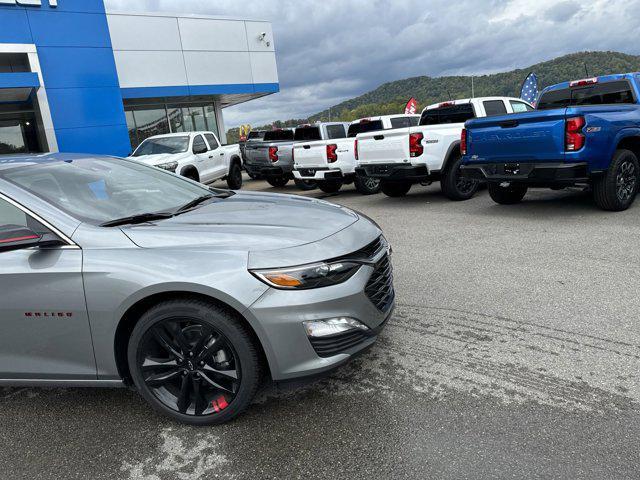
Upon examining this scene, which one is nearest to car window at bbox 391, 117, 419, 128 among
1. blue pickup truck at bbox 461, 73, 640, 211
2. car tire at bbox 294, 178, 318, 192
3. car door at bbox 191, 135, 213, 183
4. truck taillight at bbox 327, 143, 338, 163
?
truck taillight at bbox 327, 143, 338, 163

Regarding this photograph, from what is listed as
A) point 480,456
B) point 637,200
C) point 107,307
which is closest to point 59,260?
point 107,307

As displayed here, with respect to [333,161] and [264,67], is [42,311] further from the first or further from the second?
[264,67]

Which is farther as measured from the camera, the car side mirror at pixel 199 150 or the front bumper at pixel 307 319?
the car side mirror at pixel 199 150

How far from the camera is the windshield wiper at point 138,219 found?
9.04 feet

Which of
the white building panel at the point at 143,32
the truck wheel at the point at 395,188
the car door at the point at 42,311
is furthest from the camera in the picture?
the white building panel at the point at 143,32

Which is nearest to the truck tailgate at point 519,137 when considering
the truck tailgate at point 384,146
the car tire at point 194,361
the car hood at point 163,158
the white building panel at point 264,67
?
the truck tailgate at point 384,146

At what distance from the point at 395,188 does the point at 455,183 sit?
1.80m

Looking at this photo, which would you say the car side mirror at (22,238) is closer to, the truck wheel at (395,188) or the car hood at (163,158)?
the truck wheel at (395,188)

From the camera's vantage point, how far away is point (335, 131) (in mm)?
13102

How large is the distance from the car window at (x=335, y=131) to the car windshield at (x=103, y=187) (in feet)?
30.8

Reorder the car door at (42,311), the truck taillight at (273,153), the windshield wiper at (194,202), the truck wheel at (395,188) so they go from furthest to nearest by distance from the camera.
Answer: the truck taillight at (273,153) → the truck wheel at (395,188) → the windshield wiper at (194,202) → the car door at (42,311)

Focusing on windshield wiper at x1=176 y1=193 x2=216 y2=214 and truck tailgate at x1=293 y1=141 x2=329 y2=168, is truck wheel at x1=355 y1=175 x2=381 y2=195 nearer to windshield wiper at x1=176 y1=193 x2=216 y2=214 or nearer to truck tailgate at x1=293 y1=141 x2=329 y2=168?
truck tailgate at x1=293 y1=141 x2=329 y2=168

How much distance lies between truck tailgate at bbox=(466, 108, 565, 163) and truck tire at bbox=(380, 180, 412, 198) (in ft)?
9.88

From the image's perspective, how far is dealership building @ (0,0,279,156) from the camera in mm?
17672
